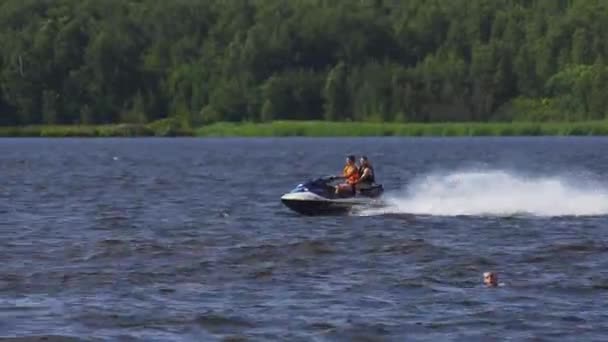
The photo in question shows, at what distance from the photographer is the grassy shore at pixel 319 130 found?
13738 centimetres

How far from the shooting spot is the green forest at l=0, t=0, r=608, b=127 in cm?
14812

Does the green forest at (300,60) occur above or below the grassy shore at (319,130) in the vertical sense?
above

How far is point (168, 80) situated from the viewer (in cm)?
16125

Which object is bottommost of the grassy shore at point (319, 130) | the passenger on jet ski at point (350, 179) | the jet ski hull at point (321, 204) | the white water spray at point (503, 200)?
the grassy shore at point (319, 130)

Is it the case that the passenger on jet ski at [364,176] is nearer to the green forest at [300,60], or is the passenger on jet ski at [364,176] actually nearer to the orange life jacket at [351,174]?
the orange life jacket at [351,174]

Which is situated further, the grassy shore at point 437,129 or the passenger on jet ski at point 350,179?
the grassy shore at point 437,129

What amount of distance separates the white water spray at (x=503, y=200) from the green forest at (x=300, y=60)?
96.0 m

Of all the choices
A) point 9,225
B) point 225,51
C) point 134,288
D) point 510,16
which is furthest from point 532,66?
point 134,288

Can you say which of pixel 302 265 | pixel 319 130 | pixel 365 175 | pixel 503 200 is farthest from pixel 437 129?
pixel 302 265

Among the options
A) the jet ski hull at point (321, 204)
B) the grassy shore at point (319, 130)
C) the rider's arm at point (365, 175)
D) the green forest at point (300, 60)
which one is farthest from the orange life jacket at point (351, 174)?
the green forest at point (300, 60)

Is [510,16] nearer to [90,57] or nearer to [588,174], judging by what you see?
[90,57]

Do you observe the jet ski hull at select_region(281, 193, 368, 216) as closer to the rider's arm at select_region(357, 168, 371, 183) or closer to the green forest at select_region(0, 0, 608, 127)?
the rider's arm at select_region(357, 168, 371, 183)

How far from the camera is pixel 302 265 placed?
30312 millimetres

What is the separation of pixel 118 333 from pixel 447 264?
8.49 meters
